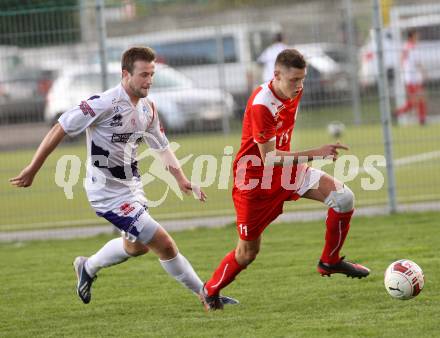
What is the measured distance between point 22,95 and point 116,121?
527cm

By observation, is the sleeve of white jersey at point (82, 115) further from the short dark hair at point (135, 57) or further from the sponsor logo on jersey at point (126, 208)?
the sponsor logo on jersey at point (126, 208)

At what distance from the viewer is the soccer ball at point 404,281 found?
6.97 m

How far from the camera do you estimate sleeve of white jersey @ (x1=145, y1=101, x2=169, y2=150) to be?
7.57m

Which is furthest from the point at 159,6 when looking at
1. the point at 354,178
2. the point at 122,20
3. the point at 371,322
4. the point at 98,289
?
the point at 371,322

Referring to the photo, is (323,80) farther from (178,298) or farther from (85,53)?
(178,298)

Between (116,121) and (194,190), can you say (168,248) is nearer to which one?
(194,190)

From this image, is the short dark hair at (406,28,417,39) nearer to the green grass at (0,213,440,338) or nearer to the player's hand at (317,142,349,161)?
the green grass at (0,213,440,338)

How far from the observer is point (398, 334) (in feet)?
20.1

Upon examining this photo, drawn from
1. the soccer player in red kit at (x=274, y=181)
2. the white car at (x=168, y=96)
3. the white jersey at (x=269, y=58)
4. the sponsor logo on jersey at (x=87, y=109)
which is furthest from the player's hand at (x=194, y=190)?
the white jersey at (x=269, y=58)

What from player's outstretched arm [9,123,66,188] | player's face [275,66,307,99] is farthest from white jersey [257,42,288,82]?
player's outstretched arm [9,123,66,188]

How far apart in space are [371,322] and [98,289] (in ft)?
9.35

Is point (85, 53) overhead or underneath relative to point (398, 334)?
overhead

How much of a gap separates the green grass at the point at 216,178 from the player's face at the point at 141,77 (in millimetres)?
5085

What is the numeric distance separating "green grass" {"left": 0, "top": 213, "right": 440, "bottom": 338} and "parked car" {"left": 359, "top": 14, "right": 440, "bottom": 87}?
7.19 feet
